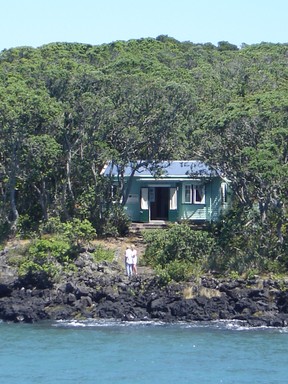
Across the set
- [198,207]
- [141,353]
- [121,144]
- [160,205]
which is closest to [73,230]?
[121,144]

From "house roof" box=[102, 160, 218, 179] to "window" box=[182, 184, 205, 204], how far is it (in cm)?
62

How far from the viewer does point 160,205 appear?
1811 inches

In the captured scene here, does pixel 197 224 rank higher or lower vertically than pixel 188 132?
lower

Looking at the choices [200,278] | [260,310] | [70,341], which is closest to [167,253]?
[200,278]

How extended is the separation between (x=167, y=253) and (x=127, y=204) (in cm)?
786

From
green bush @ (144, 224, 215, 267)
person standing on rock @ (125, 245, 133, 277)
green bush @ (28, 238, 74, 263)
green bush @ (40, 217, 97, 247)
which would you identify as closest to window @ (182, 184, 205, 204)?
green bush @ (144, 224, 215, 267)

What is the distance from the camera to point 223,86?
5538 centimetres

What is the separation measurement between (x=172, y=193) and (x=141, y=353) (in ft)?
52.9

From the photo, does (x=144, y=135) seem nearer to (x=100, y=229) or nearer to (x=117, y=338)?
(x=100, y=229)

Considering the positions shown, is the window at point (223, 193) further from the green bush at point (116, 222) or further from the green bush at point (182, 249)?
the green bush at point (182, 249)

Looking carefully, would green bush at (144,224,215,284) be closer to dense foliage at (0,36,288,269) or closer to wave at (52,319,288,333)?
dense foliage at (0,36,288,269)

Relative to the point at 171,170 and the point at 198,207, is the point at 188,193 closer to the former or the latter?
the point at 198,207

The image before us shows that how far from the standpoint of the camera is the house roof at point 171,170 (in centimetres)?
4347

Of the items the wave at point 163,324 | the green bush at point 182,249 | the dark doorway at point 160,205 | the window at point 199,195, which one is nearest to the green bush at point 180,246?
the green bush at point 182,249
